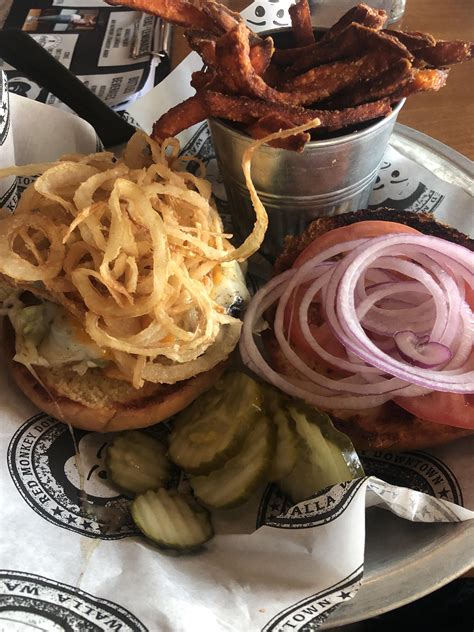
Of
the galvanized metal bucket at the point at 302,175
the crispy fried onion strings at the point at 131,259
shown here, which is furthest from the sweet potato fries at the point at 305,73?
the crispy fried onion strings at the point at 131,259

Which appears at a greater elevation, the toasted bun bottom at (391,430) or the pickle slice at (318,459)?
the pickle slice at (318,459)

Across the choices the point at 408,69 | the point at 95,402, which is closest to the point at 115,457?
the point at 95,402

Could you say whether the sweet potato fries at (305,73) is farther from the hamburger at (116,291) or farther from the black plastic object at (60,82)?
the black plastic object at (60,82)

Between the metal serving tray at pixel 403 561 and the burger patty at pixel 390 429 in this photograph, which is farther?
the burger patty at pixel 390 429

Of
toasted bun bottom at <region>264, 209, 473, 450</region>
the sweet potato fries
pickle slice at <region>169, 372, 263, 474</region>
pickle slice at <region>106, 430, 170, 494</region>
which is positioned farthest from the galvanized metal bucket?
pickle slice at <region>106, 430, 170, 494</region>

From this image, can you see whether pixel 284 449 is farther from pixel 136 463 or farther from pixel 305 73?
pixel 305 73

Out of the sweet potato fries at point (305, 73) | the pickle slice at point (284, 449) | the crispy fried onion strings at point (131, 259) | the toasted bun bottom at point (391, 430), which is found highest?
the sweet potato fries at point (305, 73)

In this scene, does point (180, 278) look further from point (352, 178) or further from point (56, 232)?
point (352, 178)

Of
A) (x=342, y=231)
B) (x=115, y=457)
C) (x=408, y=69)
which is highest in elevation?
(x=408, y=69)
